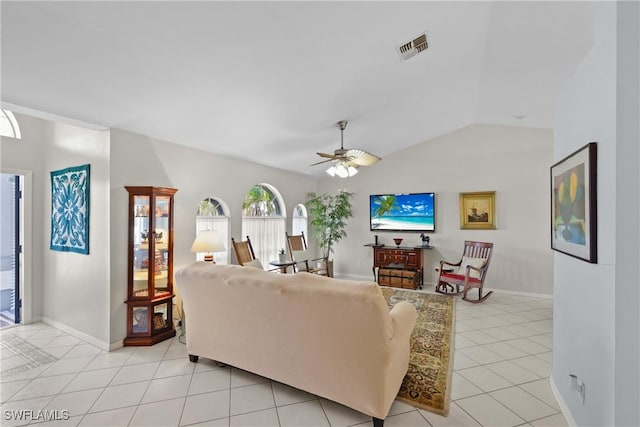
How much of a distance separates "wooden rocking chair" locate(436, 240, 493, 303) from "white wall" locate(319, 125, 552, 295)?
366 millimetres

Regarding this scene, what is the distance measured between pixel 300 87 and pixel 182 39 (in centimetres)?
126

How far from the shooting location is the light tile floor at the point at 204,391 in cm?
205

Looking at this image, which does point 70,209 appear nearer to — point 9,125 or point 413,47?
point 9,125

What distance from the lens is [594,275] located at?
1.65 metres

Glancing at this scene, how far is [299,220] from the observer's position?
6918mm

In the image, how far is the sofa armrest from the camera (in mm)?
1982

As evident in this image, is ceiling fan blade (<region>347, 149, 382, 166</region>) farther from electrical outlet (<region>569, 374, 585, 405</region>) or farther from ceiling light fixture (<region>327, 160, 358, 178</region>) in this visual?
electrical outlet (<region>569, 374, 585, 405</region>)

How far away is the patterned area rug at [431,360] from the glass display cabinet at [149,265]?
2.73m

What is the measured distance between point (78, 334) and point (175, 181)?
2.15 meters

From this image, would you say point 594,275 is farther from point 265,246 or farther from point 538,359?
point 265,246

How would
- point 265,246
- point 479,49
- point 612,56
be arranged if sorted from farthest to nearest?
point 265,246 → point 479,49 → point 612,56

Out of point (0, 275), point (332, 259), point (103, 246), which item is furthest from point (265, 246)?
point (0, 275)

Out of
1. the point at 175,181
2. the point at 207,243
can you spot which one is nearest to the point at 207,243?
the point at 207,243

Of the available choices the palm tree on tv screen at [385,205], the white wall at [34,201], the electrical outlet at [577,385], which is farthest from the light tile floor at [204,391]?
the palm tree on tv screen at [385,205]
